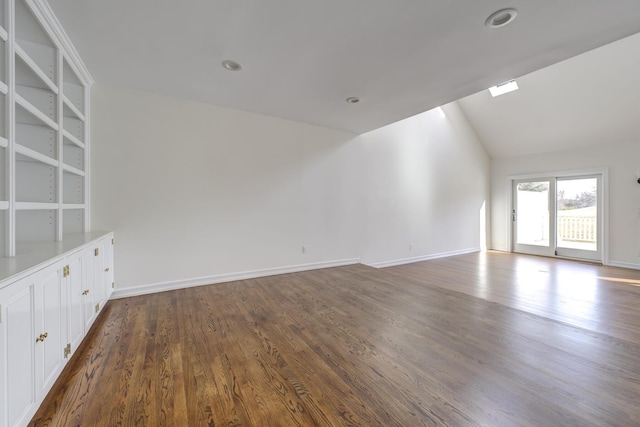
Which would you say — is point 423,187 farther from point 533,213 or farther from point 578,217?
point 578,217

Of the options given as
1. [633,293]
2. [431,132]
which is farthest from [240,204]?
[633,293]

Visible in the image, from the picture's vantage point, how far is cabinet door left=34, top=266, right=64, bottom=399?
4.38ft

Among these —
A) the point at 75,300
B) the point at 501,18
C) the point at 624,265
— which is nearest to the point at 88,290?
the point at 75,300

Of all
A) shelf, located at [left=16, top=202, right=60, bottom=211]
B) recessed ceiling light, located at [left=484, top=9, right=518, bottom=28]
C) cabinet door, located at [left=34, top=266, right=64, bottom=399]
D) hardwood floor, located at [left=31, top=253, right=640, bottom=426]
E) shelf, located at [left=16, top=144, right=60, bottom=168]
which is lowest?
hardwood floor, located at [left=31, top=253, right=640, bottom=426]

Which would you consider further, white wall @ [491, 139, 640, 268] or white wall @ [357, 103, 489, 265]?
white wall @ [357, 103, 489, 265]

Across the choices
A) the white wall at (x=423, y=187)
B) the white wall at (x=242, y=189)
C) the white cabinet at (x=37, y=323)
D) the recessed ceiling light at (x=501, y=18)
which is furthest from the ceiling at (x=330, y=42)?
the white wall at (x=423, y=187)

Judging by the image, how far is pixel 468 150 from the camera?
266 inches

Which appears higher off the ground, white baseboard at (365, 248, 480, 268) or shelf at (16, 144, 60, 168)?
shelf at (16, 144, 60, 168)

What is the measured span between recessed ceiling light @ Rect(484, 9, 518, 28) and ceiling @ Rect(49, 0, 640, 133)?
0.04m

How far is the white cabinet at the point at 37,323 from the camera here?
1093mm

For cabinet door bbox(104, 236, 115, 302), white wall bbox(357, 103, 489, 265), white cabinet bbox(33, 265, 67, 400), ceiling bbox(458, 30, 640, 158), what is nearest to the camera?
white cabinet bbox(33, 265, 67, 400)

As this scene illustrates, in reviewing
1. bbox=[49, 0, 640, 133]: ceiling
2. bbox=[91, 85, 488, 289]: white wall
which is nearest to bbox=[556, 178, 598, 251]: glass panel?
bbox=[91, 85, 488, 289]: white wall

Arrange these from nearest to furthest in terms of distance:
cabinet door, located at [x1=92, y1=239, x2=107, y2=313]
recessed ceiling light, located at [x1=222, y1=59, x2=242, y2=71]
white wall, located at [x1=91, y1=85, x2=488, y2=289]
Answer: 1. cabinet door, located at [x1=92, y1=239, x2=107, y2=313]
2. recessed ceiling light, located at [x1=222, y1=59, x2=242, y2=71]
3. white wall, located at [x1=91, y1=85, x2=488, y2=289]

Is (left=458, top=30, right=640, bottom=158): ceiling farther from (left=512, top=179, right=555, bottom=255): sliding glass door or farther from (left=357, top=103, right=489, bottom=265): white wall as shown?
(left=512, top=179, right=555, bottom=255): sliding glass door
